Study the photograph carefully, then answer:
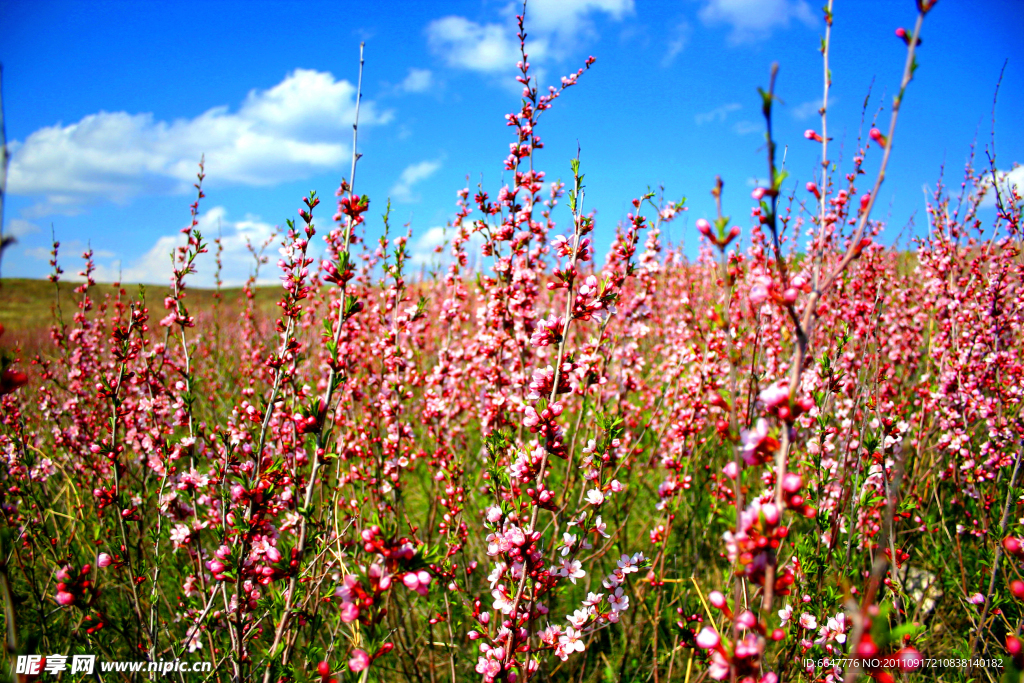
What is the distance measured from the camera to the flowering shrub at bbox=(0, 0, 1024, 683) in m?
1.50

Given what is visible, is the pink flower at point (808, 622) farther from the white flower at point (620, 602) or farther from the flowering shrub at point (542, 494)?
the white flower at point (620, 602)

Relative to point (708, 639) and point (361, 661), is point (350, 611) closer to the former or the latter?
point (361, 661)

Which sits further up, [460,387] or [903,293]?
[903,293]

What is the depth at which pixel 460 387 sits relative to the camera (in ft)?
16.4

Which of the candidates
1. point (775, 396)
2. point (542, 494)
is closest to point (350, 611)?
point (542, 494)

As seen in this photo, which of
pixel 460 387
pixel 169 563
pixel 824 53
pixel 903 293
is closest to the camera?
pixel 824 53

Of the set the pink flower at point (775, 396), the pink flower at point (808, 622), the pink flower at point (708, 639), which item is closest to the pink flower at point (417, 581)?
the pink flower at point (708, 639)

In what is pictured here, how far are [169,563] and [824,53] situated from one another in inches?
212

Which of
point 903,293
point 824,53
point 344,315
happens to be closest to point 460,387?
point 344,315

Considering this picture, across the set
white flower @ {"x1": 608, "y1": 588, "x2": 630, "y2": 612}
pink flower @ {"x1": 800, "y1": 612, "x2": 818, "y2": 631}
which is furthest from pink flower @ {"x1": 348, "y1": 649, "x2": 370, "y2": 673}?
pink flower @ {"x1": 800, "y1": 612, "x2": 818, "y2": 631}

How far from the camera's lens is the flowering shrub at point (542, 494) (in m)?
1.50

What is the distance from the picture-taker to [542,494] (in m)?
2.01

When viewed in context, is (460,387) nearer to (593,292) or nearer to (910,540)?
(593,292)

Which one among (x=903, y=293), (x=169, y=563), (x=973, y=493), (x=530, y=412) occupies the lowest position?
(x=169, y=563)
